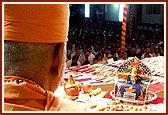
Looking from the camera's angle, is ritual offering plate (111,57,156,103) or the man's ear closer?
the man's ear

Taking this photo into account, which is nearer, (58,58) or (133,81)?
(58,58)

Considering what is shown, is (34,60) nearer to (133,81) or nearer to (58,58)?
(58,58)

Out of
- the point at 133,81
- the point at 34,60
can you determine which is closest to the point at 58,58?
the point at 34,60

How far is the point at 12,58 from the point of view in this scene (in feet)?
3.30

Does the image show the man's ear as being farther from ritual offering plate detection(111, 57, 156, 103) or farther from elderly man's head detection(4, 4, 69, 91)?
ritual offering plate detection(111, 57, 156, 103)

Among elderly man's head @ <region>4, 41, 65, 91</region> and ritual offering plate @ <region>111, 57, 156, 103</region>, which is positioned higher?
elderly man's head @ <region>4, 41, 65, 91</region>

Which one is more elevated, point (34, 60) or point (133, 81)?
point (34, 60)

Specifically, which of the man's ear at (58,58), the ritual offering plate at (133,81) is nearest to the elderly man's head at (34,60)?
the man's ear at (58,58)

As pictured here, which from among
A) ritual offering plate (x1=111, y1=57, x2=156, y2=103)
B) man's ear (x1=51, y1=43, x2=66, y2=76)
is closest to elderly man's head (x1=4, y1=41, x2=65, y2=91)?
man's ear (x1=51, y1=43, x2=66, y2=76)

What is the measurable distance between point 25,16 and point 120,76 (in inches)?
25.6

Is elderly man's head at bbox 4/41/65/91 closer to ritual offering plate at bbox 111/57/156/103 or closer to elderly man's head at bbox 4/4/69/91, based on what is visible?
elderly man's head at bbox 4/4/69/91

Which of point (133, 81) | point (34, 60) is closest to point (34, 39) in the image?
point (34, 60)

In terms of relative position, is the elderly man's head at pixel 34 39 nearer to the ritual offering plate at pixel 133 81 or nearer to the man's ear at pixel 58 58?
the man's ear at pixel 58 58

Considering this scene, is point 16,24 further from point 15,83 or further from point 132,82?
point 132,82
